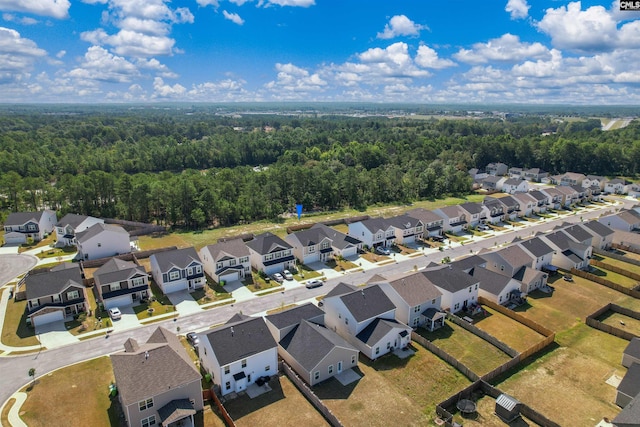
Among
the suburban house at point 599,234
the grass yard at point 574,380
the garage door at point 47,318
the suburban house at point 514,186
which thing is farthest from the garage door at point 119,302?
the suburban house at point 514,186

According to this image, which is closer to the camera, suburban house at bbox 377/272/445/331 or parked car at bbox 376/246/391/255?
suburban house at bbox 377/272/445/331

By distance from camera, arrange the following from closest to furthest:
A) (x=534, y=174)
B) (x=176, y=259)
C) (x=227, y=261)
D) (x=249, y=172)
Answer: (x=176, y=259), (x=227, y=261), (x=249, y=172), (x=534, y=174)

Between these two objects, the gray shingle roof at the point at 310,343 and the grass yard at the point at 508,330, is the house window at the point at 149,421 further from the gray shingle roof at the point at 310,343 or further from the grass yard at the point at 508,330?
the grass yard at the point at 508,330

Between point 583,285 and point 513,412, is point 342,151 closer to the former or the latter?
point 583,285

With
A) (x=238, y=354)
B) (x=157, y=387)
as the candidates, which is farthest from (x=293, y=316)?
(x=157, y=387)

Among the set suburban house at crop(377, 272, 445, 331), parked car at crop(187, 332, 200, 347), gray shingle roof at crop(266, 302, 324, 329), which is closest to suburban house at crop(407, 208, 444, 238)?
suburban house at crop(377, 272, 445, 331)

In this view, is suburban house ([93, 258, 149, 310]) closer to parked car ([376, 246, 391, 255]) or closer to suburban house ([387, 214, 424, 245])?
parked car ([376, 246, 391, 255])

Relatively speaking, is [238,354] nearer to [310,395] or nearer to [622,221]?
[310,395]
